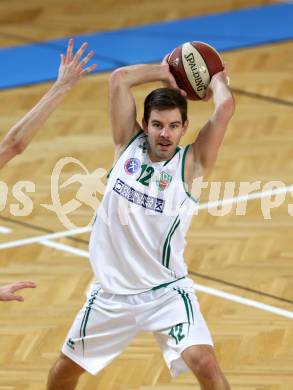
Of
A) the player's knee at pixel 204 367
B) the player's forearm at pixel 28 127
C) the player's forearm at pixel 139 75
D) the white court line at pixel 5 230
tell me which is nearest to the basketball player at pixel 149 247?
the player's knee at pixel 204 367

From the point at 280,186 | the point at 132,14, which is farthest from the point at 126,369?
the point at 132,14

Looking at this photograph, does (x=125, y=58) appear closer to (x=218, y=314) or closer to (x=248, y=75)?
(x=248, y=75)

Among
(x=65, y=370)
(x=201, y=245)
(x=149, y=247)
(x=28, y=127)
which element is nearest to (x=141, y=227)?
(x=149, y=247)

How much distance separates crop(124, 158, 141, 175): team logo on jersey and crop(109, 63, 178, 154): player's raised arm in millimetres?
139

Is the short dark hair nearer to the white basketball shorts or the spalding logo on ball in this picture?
the spalding logo on ball

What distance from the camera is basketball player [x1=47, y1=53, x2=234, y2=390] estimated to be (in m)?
6.27

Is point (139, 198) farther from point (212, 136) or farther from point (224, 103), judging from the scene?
point (224, 103)

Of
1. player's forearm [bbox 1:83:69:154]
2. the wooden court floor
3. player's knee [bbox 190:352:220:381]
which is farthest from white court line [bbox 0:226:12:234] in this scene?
player's forearm [bbox 1:83:69:154]

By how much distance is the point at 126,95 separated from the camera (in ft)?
21.6

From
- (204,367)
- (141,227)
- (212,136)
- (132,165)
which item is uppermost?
(212,136)

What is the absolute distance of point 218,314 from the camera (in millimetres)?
8242

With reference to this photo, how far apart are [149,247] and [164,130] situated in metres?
0.64

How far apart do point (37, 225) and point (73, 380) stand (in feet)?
11.7

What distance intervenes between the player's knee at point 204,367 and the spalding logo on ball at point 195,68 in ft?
5.11
